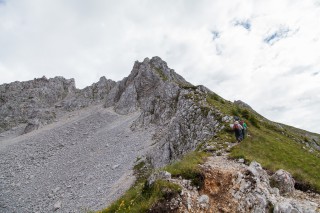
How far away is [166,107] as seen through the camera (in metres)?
63.3

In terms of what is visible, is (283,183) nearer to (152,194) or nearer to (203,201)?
(203,201)

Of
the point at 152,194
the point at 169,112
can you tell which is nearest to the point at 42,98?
the point at 169,112

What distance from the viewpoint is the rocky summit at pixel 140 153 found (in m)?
12.9

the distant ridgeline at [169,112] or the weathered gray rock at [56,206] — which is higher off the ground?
the distant ridgeline at [169,112]

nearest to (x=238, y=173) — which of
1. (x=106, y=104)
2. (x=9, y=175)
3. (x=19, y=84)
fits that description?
(x=9, y=175)

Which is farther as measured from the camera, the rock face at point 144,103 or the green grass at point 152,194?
the rock face at point 144,103

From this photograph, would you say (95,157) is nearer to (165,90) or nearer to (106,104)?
(165,90)

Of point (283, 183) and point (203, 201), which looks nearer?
point (203, 201)

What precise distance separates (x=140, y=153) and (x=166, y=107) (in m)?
17.9

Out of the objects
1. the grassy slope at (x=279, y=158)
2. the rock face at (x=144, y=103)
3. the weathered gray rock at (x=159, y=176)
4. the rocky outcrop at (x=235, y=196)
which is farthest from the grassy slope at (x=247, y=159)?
the rock face at (x=144, y=103)

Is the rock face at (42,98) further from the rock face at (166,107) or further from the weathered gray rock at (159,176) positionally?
the weathered gray rock at (159,176)

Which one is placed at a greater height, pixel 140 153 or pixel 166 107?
pixel 166 107

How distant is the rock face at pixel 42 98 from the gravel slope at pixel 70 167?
26208 mm

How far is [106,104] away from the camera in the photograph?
3898 inches
